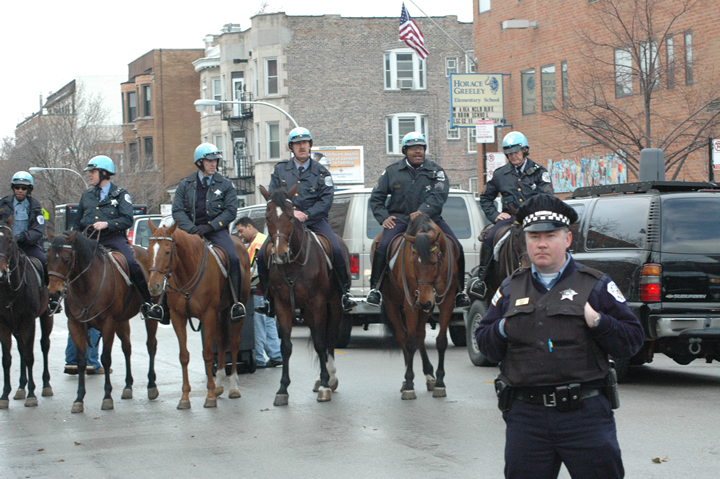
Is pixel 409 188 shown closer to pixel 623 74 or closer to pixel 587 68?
pixel 623 74

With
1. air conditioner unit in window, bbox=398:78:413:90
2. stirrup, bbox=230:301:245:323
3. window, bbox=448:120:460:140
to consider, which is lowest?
stirrup, bbox=230:301:245:323

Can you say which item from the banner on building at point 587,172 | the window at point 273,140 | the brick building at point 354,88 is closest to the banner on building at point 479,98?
the banner on building at point 587,172

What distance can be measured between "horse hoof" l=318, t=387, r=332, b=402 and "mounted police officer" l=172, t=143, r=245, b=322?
136 centimetres

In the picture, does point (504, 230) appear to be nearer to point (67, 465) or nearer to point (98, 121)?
point (67, 465)

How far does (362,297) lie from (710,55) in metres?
15.5

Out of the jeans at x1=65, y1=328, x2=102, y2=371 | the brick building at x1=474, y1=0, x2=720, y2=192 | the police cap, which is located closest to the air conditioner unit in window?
the brick building at x1=474, y1=0, x2=720, y2=192

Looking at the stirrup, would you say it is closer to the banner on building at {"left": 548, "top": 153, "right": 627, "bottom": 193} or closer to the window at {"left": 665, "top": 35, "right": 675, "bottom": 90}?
the window at {"left": 665, "top": 35, "right": 675, "bottom": 90}

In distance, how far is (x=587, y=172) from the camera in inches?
1195

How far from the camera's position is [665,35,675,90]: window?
23.8 m

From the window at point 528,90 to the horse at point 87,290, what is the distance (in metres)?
24.6

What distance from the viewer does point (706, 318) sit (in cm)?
967

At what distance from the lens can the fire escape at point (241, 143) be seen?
2243 inches

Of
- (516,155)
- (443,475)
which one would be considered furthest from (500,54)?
(443,475)

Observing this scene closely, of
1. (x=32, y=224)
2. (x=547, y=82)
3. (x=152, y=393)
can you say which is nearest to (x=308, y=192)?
(x=152, y=393)
